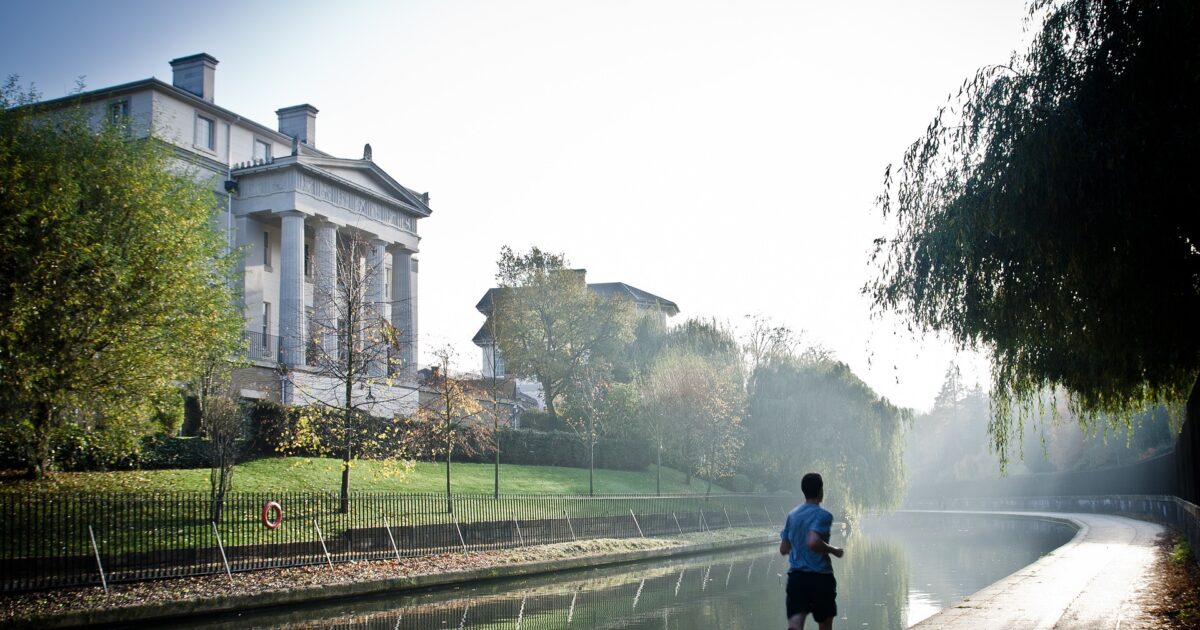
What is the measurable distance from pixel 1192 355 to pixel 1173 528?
2625 cm

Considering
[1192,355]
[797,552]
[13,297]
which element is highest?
[13,297]

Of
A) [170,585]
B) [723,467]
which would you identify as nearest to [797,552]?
[170,585]

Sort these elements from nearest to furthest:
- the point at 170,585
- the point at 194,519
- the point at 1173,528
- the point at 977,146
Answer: the point at 977,146 → the point at 170,585 → the point at 194,519 → the point at 1173,528

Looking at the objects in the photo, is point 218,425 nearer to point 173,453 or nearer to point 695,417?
point 173,453

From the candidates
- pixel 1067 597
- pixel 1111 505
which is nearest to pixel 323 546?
pixel 1067 597

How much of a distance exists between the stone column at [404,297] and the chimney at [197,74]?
12.8m

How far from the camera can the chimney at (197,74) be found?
4888 centimetres

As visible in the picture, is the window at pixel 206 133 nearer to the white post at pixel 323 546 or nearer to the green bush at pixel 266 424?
the green bush at pixel 266 424

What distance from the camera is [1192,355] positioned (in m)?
14.6

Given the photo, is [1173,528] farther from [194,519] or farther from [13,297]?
[13,297]

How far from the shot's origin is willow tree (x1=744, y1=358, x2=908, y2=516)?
180 ft

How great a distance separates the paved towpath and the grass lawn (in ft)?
56.1

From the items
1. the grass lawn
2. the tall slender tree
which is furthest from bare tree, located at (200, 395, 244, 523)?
the tall slender tree

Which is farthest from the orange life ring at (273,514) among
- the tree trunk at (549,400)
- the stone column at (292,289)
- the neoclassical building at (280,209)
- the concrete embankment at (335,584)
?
the tree trunk at (549,400)
